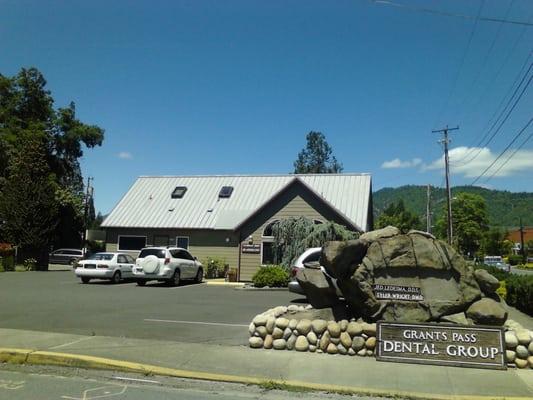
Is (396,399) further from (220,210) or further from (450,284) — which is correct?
(220,210)

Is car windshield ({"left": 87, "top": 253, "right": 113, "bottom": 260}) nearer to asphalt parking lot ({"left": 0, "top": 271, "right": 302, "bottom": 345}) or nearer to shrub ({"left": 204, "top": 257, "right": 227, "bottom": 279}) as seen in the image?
asphalt parking lot ({"left": 0, "top": 271, "right": 302, "bottom": 345})

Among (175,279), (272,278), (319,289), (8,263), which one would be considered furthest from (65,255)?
(319,289)

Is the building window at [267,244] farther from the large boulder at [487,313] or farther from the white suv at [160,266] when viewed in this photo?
the large boulder at [487,313]

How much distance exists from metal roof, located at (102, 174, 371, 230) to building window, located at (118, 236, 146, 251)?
864 millimetres

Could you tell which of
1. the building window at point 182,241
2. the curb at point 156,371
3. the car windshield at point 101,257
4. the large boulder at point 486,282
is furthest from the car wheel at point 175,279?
the large boulder at point 486,282

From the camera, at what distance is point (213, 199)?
Answer: 3550 centimetres

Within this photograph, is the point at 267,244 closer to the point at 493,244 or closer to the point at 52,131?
the point at 52,131

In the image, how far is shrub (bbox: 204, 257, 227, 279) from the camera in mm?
32156

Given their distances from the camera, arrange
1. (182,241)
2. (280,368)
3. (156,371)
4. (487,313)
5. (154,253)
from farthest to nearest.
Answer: (182,241), (154,253), (487,313), (280,368), (156,371)

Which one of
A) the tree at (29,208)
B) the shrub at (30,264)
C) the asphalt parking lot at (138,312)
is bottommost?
the asphalt parking lot at (138,312)

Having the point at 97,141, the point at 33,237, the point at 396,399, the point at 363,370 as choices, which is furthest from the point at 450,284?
the point at 97,141

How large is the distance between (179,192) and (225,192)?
3511mm

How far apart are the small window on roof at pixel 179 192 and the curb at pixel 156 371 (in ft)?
90.5

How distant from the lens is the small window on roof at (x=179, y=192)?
36.5 m
